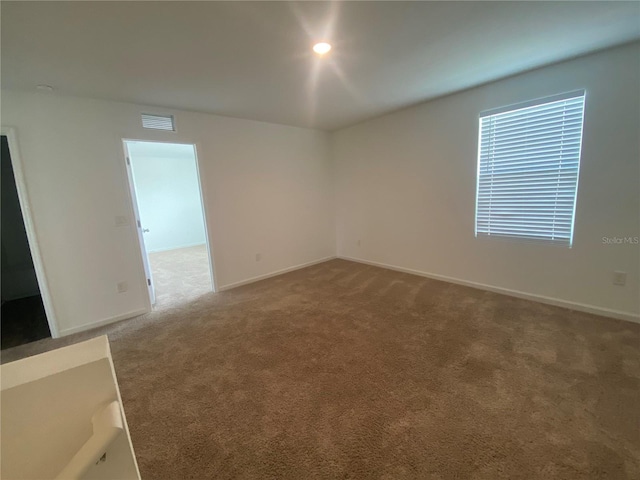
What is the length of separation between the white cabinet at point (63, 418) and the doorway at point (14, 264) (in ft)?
12.5

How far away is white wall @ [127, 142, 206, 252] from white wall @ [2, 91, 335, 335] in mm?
3211

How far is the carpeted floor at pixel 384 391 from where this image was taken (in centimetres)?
144

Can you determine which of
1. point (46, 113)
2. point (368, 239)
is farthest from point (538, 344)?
point (46, 113)

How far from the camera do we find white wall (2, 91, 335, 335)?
108 inches

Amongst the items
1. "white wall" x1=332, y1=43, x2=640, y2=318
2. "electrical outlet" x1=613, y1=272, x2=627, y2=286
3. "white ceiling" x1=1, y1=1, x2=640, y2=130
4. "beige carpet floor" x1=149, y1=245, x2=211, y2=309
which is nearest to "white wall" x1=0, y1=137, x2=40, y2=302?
"beige carpet floor" x1=149, y1=245, x2=211, y2=309

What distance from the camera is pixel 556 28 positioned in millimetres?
2068

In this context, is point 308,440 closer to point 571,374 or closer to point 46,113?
point 571,374

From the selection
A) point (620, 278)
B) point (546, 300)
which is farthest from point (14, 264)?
point (620, 278)

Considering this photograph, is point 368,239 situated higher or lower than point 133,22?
lower

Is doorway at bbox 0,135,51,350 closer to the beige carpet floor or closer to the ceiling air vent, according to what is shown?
the beige carpet floor

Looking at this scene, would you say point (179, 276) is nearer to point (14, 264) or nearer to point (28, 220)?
point (14, 264)

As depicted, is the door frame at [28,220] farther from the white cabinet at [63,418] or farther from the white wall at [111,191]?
the white cabinet at [63,418]

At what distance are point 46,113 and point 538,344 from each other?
5145 millimetres

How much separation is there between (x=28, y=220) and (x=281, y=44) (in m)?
3.00
